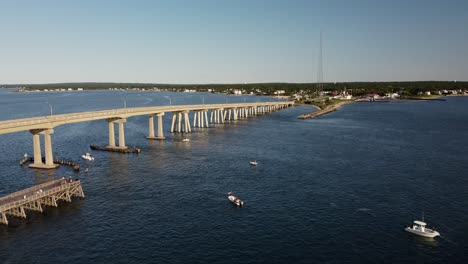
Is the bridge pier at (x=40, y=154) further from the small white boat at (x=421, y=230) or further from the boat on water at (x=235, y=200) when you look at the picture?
the small white boat at (x=421, y=230)

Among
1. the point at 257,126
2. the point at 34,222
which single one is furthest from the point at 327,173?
the point at 257,126

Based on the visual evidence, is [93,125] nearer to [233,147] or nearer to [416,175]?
[233,147]

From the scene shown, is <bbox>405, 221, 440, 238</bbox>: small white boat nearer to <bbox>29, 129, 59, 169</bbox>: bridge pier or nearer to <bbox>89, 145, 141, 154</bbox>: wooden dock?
<bbox>29, 129, 59, 169</bbox>: bridge pier

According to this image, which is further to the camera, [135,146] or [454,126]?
[454,126]

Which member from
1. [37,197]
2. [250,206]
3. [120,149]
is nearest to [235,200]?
[250,206]

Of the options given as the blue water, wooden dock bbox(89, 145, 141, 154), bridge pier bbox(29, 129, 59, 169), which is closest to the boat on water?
the blue water

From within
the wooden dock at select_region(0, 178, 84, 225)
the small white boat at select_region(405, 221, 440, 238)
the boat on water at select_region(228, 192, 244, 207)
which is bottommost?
the small white boat at select_region(405, 221, 440, 238)
